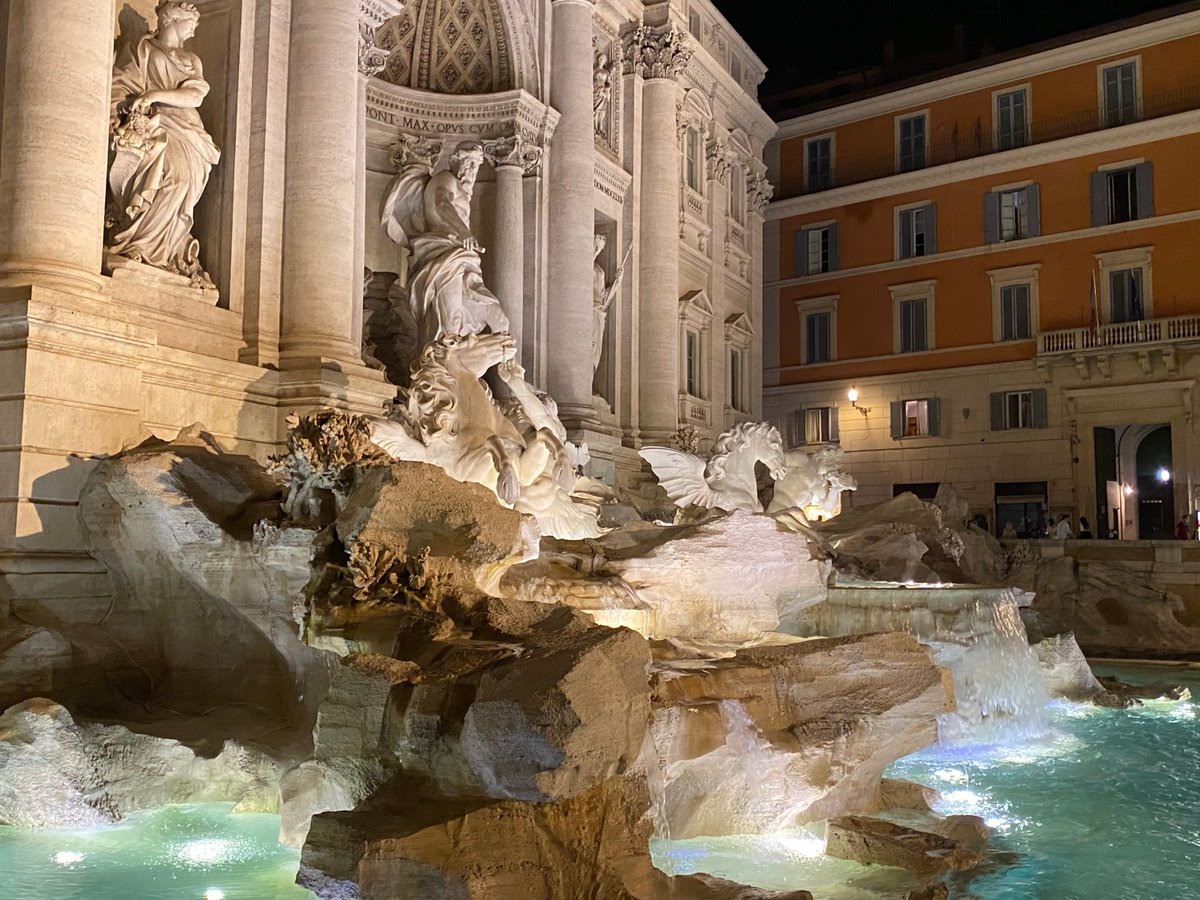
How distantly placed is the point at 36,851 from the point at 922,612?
20.0 ft

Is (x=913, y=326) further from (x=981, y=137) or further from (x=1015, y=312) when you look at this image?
(x=981, y=137)

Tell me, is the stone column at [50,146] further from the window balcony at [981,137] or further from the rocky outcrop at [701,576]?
the window balcony at [981,137]

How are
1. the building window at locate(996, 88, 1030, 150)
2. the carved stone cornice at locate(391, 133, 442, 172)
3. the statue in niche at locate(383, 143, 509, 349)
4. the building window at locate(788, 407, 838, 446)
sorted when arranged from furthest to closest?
1. the building window at locate(788, 407, 838, 446)
2. the building window at locate(996, 88, 1030, 150)
3. the carved stone cornice at locate(391, 133, 442, 172)
4. the statue in niche at locate(383, 143, 509, 349)

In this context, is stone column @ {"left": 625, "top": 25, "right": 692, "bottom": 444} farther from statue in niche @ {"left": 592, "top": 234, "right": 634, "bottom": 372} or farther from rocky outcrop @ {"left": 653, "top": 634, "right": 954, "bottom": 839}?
rocky outcrop @ {"left": 653, "top": 634, "right": 954, "bottom": 839}

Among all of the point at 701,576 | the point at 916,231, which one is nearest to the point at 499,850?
the point at 701,576

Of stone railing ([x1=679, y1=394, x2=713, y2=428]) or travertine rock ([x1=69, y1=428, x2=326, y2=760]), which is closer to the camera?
travertine rock ([x1=69, y1=428, x2=326, y2=760])

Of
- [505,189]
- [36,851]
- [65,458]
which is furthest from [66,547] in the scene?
[505,189]

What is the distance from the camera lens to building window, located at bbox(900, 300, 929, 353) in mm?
25391

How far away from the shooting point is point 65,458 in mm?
6727

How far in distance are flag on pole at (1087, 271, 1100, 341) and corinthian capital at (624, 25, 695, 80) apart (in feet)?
34.8

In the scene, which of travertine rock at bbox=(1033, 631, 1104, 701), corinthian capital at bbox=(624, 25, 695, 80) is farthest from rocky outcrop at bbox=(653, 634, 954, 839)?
corinthian capital at bbox=(624, 25, 695, 80)

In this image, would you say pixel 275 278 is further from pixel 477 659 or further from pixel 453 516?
pixel 477 659

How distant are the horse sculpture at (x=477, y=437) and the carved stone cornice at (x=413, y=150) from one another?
200 inches

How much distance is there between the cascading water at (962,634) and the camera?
8.33 metres
